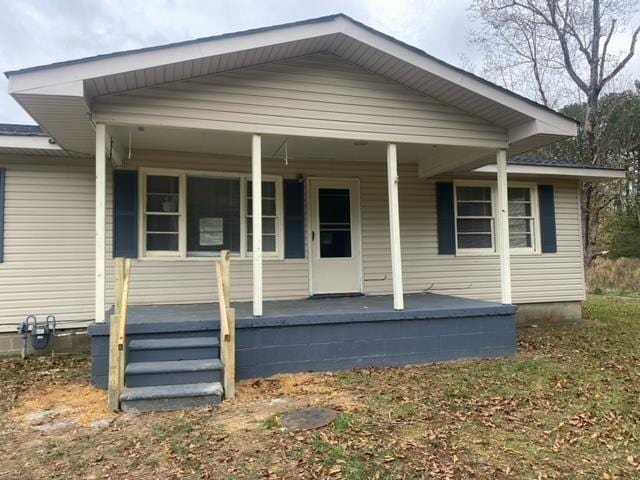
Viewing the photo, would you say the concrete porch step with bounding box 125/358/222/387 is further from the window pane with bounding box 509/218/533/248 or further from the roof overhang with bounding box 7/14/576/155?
the window pane with bounding box 509/218/533/248

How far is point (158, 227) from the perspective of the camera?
20.2 ft

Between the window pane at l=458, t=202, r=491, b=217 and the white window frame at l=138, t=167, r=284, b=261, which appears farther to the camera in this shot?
the window pane at l=458, t=202, r=491, b=217

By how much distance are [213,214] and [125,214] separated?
114 cm

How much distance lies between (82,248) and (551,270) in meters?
7.46

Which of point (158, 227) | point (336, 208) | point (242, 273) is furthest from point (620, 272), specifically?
point (158, 227)

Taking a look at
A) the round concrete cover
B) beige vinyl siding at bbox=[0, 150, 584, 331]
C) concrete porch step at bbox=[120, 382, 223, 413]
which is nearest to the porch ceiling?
beige vinyl siding at bbox=[0, 150, 584, 331]

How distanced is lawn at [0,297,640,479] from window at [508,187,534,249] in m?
3.24

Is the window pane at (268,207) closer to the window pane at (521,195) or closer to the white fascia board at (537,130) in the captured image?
the white fascia board at (537,130)

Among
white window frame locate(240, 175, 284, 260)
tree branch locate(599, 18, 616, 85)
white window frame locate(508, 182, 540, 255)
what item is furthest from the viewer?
tree branch locate(599, 18, 616, 85)

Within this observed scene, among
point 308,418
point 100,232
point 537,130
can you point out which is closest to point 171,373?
point 308,418

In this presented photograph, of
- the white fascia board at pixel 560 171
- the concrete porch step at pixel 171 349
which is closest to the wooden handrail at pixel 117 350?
the concrete porch step at pixel 171 349

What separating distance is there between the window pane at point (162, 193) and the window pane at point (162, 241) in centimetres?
34

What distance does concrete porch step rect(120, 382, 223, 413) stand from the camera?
3725mm

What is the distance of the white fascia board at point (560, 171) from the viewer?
7430 mm
